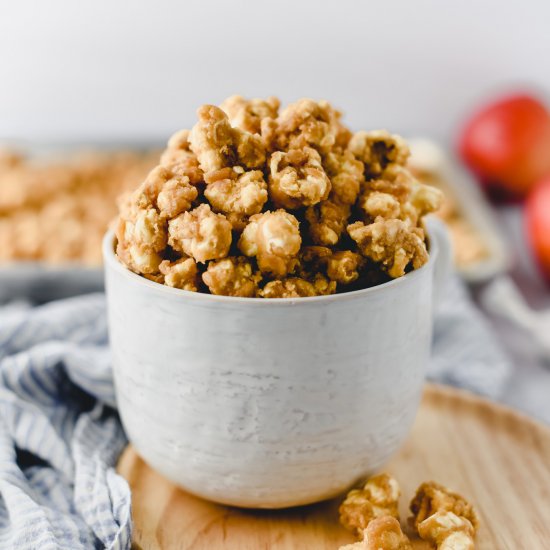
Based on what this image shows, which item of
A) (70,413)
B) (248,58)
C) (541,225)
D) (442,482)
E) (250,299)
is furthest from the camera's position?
(248,58)

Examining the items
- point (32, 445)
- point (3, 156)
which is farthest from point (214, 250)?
point (3, 156)

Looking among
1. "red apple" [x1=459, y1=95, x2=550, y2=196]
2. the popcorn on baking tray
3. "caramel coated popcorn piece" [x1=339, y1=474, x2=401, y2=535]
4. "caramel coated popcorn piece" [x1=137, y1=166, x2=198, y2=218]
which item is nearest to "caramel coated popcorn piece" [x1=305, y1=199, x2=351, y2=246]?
the popcorn on baking tray

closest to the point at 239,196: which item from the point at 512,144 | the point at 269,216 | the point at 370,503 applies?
the point at 269,216

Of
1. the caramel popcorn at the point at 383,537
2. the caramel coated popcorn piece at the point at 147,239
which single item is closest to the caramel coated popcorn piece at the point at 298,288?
the caramel coated popcorn piece at the point at 147,239

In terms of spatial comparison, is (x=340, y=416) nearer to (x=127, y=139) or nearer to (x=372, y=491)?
(x=372, y=491)

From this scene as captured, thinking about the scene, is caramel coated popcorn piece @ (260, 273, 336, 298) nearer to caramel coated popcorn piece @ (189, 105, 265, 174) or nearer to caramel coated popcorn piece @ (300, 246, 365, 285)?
caramel coated popcorn piece @ (300, 246, 365, 285)

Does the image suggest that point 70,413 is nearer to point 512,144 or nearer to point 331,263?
point 331,263
